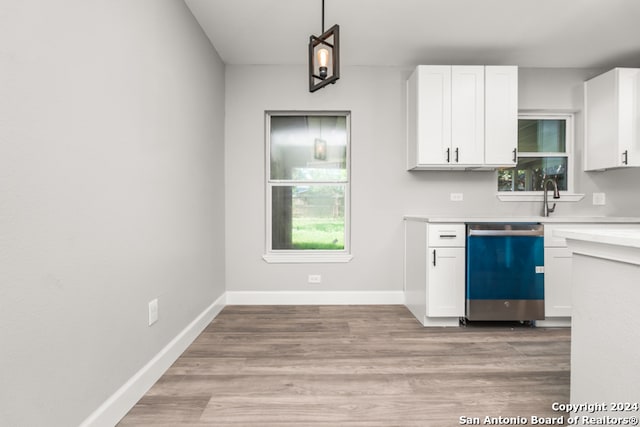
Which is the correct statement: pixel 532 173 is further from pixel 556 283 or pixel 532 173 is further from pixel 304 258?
pixel 304 258

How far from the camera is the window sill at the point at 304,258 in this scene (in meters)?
3.25

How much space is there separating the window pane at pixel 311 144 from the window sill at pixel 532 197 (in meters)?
1.70

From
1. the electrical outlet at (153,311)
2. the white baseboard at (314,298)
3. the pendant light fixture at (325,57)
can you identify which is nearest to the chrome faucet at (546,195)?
the white baseboard at (314,298)

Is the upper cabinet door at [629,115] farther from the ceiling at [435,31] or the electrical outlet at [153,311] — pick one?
the electrical outlet at [153,311]

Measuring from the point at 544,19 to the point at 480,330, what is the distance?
2576 mm

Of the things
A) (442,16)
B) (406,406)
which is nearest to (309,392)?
(406,406)

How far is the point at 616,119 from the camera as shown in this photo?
9.67 feet

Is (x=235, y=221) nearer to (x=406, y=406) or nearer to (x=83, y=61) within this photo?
(x=83, y=61)

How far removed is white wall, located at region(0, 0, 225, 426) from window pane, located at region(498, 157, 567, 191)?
3.18 meters

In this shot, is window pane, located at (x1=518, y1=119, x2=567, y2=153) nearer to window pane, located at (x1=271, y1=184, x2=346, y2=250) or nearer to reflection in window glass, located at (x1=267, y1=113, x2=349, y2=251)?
reflection in window glass, located at (x1=267, y1=113, x2=349, y2=251)

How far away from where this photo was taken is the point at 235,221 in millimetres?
3252

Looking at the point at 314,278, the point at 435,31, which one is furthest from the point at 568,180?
the point at 314,278

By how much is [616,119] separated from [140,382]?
4.38 meters

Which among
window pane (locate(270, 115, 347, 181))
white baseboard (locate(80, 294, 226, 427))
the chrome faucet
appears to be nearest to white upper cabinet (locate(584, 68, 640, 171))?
the chrome faucet
